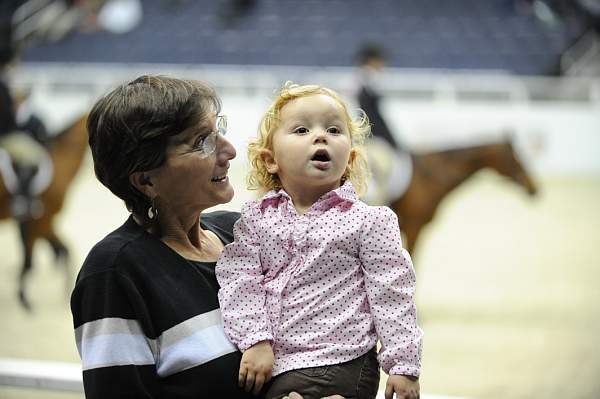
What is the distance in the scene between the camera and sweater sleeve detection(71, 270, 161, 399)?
1137 mm

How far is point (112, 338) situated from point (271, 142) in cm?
35

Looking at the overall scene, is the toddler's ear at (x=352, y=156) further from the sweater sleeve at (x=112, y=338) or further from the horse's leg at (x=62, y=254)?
the horse's leg at (x=62, y=254)

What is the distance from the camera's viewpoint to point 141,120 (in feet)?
3.87

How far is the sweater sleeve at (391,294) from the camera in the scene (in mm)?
1156

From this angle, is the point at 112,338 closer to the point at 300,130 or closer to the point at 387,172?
the point at 300,130

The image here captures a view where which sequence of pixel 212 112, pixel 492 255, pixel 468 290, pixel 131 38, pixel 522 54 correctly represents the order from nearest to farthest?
pixel 212 112 → pixel 468 290 → pixel 492 255 → pixel 522 54 → pixel 131 38

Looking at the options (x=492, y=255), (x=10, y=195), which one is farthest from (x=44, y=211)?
(x=492, y=255)

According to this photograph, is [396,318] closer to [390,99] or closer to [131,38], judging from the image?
[390,99]

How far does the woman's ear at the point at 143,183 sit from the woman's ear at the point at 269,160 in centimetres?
16

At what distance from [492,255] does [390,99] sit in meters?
4.31

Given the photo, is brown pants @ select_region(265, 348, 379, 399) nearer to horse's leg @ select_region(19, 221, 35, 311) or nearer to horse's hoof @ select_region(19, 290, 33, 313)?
horse's hoof @ select_region(19, 290, 33, 313)

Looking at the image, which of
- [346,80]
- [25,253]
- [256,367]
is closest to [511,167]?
[25,253]

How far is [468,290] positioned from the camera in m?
5.95

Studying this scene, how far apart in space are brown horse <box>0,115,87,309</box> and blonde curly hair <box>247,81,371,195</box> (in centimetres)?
410
